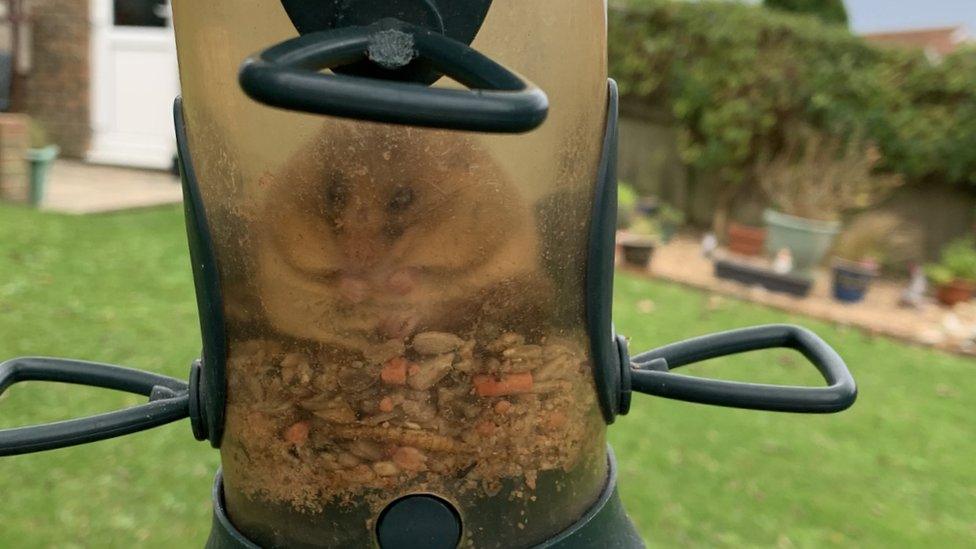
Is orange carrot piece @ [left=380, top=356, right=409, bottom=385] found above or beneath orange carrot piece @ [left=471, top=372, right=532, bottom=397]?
above

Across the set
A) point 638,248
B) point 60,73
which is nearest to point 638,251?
point 638,248

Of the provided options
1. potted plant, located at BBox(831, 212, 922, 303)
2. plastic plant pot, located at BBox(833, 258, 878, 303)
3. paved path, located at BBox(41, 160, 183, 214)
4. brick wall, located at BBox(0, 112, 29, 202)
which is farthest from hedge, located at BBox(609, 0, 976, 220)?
brick wall, located at BBox(0, 112, 29, 202)

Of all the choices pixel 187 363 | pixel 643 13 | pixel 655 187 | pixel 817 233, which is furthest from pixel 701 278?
pixel 187 363

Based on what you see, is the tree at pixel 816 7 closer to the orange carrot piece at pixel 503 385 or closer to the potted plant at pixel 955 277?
the potted plant at pixel 955 277

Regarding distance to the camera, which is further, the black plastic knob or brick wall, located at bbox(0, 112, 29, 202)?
brick wall, located at bbox(0, 112, 29, 202)

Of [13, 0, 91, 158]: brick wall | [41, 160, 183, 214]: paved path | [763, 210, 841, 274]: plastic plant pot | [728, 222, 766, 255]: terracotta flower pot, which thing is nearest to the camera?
[41, 160, 183, 214]: paved path

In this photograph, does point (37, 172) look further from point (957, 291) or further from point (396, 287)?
point (957, 291)

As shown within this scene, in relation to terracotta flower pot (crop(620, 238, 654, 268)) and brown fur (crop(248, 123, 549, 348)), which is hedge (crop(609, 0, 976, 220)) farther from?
brown fur (crop(248, 123, 549, 348))
